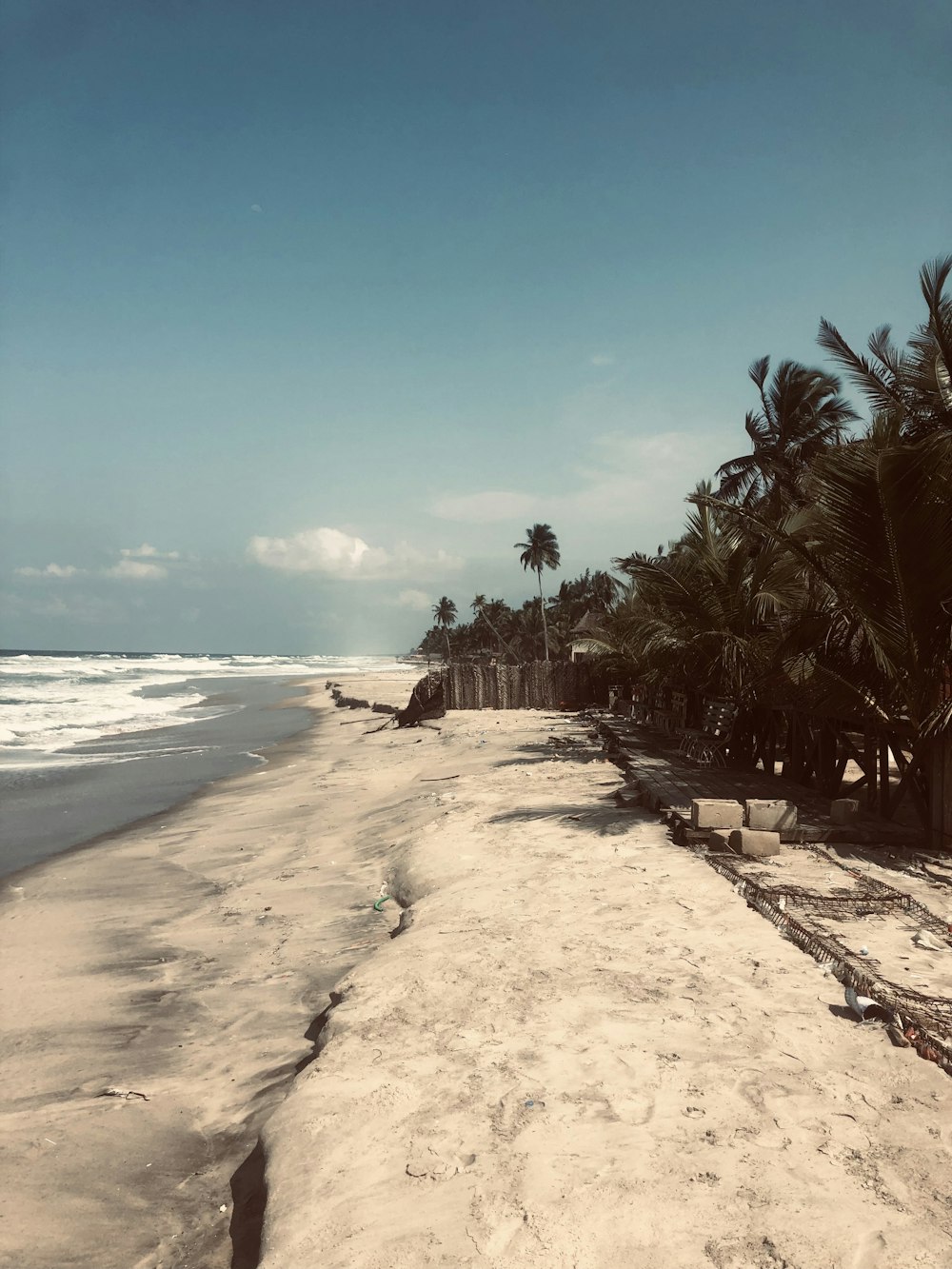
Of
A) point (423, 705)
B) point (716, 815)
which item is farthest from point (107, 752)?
point (716, 815)

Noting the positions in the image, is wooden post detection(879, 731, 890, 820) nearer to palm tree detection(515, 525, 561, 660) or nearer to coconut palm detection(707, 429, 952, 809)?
coconut palm detection(707, 429, 952, 809)

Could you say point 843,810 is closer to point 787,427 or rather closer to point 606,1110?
point 606,1110

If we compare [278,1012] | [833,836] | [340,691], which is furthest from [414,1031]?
[340,691]

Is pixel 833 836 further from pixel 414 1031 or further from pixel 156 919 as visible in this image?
pixel 156 919

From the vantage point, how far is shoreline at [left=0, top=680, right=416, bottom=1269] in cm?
321

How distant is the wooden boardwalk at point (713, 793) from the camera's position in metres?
6.75

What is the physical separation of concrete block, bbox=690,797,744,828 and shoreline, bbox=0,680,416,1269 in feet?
9.02

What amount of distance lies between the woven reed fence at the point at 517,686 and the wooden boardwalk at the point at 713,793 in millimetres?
11993

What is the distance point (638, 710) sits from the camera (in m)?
18.8

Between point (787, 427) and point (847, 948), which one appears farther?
point (787, 427)

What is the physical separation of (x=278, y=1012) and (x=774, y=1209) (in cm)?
306

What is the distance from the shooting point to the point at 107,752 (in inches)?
728

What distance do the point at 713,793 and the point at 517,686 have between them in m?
17.7

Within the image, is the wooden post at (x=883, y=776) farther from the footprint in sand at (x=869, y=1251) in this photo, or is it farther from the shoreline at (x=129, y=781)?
the shoreline at (x=129, y=781)
